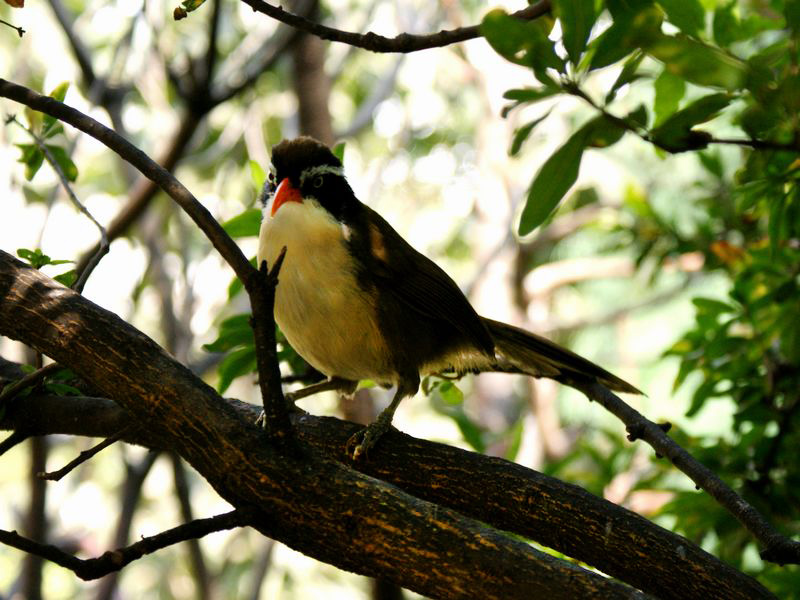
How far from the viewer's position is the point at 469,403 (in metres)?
14.0

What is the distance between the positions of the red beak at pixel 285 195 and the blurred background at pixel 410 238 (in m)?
0.19

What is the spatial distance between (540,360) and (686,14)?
1.91 meters

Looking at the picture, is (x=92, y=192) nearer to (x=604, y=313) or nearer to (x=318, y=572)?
(x=318, y=572)

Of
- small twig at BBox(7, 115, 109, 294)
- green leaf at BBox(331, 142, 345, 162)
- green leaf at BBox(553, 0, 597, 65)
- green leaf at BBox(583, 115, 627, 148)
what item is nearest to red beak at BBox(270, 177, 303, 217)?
green leaf at BBox(331, 142, 345, 162)

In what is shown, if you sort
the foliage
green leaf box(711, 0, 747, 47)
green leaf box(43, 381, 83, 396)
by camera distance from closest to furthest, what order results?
the foliage
green leaf box(711, 0, 747, 47)
green leaf box(43, 381, 83, 396)

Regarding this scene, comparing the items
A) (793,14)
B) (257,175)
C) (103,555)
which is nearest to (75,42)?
(257,175)

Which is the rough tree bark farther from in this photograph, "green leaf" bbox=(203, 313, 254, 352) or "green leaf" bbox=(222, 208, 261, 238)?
"green leaf" bbox=(222, 208, 261, 238)

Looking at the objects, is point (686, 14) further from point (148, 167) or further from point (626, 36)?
point (148, 167)

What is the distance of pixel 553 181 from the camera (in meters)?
2.29

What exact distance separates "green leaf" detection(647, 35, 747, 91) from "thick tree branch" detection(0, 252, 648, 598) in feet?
3.58

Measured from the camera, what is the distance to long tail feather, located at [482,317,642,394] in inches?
147

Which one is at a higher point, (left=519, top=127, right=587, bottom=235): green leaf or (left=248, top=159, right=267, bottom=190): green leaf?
(left=248, top=159, right=267, bottom=190): green leaf

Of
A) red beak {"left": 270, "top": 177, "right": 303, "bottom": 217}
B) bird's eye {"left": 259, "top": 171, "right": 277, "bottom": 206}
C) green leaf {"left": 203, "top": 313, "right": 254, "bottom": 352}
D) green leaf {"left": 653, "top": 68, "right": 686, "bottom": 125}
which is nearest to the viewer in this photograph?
green leaf {"left": 653, "top": 68, "right": 686, "bottom": 125}

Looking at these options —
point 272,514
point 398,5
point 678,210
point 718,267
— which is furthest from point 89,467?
point 272,514
